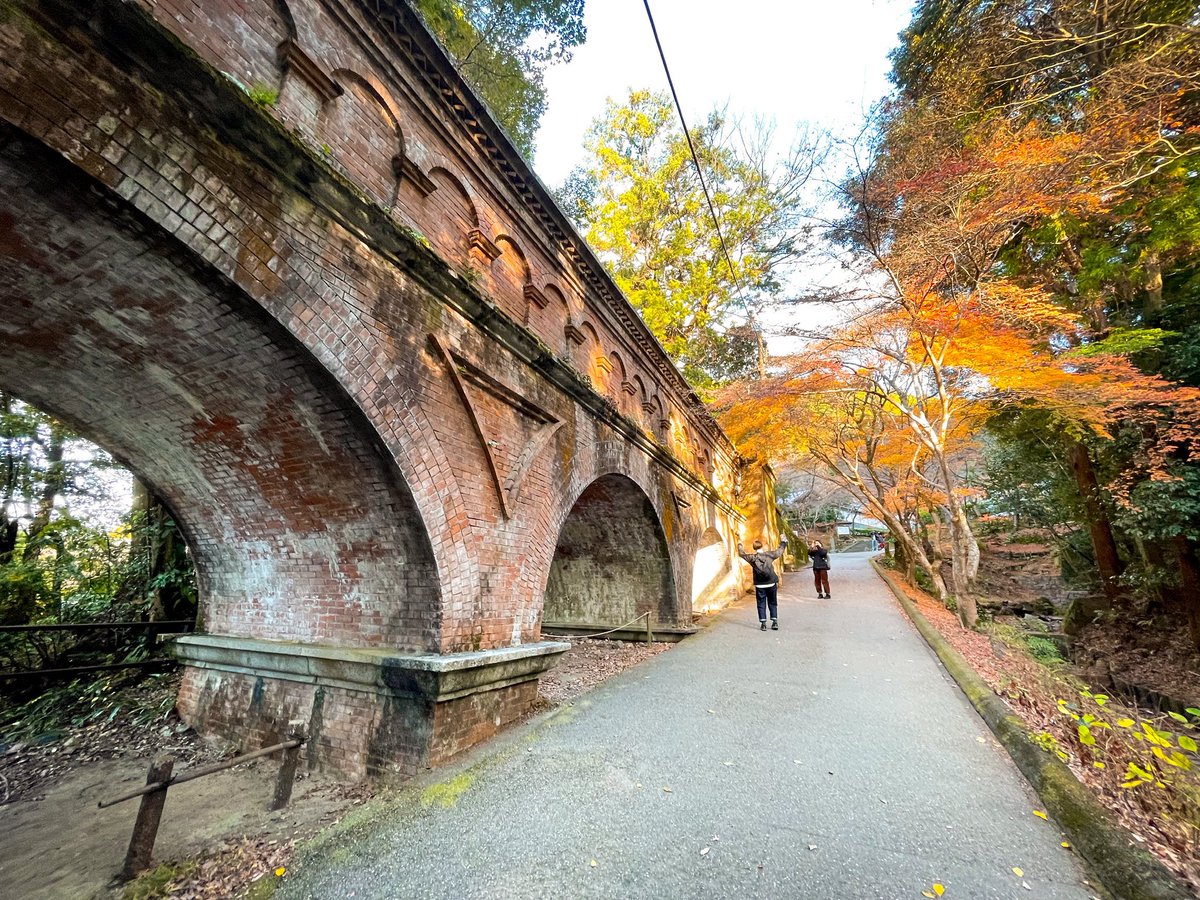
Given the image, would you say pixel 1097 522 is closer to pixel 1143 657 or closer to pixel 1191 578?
pixel 1191 578

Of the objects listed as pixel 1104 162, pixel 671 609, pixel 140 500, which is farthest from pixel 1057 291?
pixel 140 500

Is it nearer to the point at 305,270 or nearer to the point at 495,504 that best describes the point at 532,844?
the point at 495,504

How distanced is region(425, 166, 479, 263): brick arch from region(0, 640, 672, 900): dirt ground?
183 inches

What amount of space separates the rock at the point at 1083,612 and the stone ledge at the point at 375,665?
14937 mm

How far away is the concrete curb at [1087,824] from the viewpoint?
2.17 m

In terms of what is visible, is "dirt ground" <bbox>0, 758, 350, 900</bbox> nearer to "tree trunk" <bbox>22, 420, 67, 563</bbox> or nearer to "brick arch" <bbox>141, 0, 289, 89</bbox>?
"brick arch" <bbox>141, 0, 289, 89</bbox>

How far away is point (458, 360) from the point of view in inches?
182

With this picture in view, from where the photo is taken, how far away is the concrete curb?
2174mm

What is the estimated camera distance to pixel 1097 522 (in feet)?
40.2

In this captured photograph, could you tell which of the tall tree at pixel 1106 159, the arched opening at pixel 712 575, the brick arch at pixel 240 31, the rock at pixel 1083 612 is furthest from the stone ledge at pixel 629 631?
the rock at pixel 1083 612

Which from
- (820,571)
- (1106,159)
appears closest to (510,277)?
(1106,159)

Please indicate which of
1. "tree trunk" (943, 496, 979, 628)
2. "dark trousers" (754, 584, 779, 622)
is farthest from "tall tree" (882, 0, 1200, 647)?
"dark trousers" (754, 584, 779, 622)

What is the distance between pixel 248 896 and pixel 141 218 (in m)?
3.49

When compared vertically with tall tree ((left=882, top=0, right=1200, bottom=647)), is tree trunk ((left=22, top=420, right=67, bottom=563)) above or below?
below
